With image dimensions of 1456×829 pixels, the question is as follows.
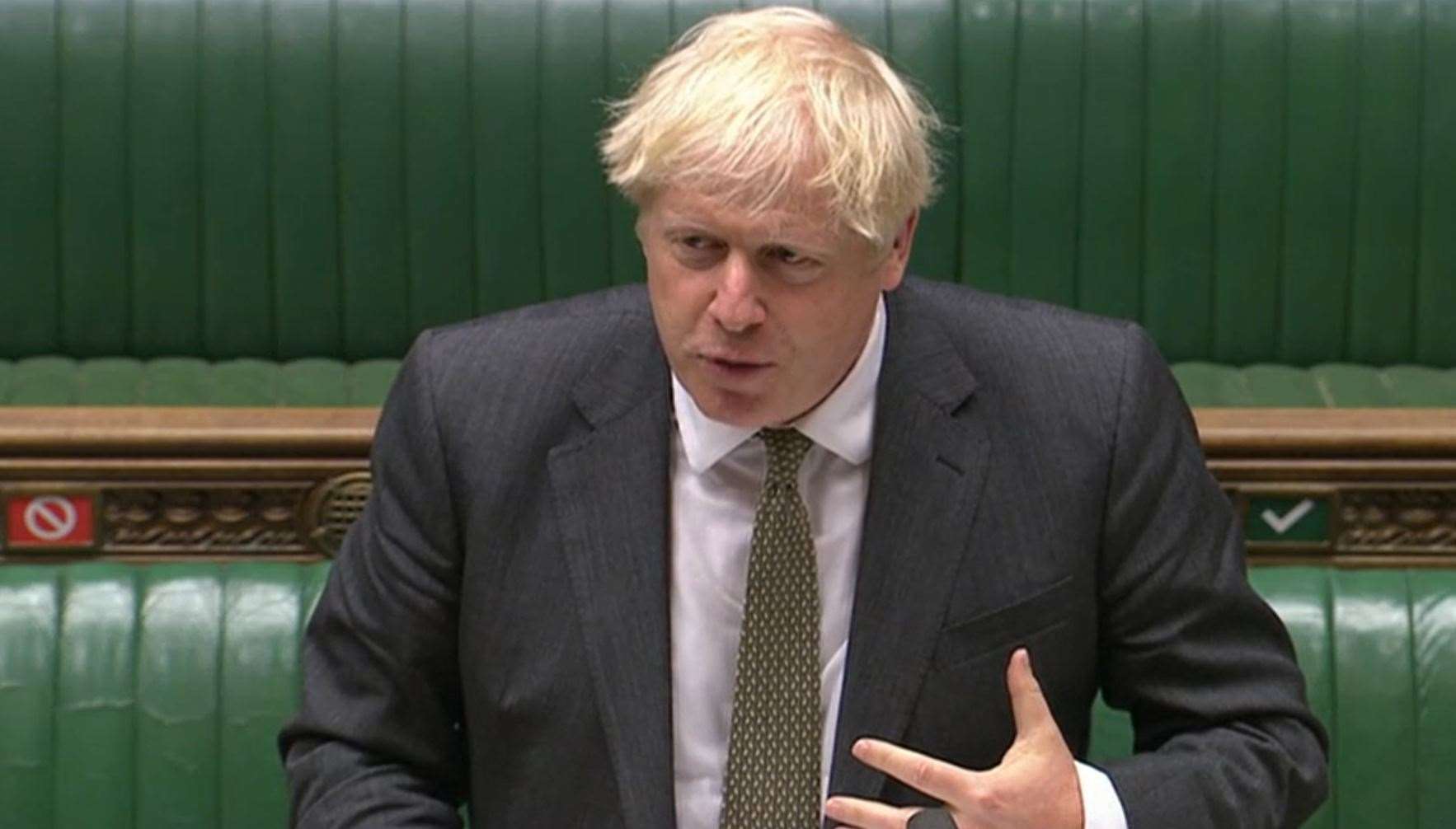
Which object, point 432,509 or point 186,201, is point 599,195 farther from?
point 432,509

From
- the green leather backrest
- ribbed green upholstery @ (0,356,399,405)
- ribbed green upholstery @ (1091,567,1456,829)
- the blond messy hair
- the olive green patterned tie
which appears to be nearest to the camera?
the blond messy hair

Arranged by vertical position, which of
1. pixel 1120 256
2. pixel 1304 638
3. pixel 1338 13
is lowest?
pixel 1304 638

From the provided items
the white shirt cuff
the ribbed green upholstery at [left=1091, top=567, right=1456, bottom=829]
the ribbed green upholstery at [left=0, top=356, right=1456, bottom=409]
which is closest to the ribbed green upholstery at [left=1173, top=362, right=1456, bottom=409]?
the ribbed green upholstery at [left=0, top=356, right=1456, bottom=409]

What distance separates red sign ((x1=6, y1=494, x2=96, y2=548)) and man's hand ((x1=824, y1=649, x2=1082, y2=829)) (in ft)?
2.88

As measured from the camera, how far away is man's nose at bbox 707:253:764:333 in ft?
4.01

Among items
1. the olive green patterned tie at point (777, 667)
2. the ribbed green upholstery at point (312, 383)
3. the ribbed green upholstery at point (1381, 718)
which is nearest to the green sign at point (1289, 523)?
the ribbed green upholstery at point (1381, 718)

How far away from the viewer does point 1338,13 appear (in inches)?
104

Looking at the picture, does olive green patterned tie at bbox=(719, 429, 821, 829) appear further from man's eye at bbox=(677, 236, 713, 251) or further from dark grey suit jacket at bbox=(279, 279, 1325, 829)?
man's eye at bbox=(677, 236, 713, 251)

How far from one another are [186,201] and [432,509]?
1366mm

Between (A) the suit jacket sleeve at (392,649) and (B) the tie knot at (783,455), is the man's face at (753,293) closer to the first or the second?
(B) the tie knot at (783,455)

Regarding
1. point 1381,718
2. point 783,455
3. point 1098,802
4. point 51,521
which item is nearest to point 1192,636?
point 1098,802

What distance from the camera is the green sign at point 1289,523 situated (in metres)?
2.01

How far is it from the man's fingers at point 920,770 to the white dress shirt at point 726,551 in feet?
0.38

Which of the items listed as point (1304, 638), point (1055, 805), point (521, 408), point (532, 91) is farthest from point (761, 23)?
point (532, 91)
